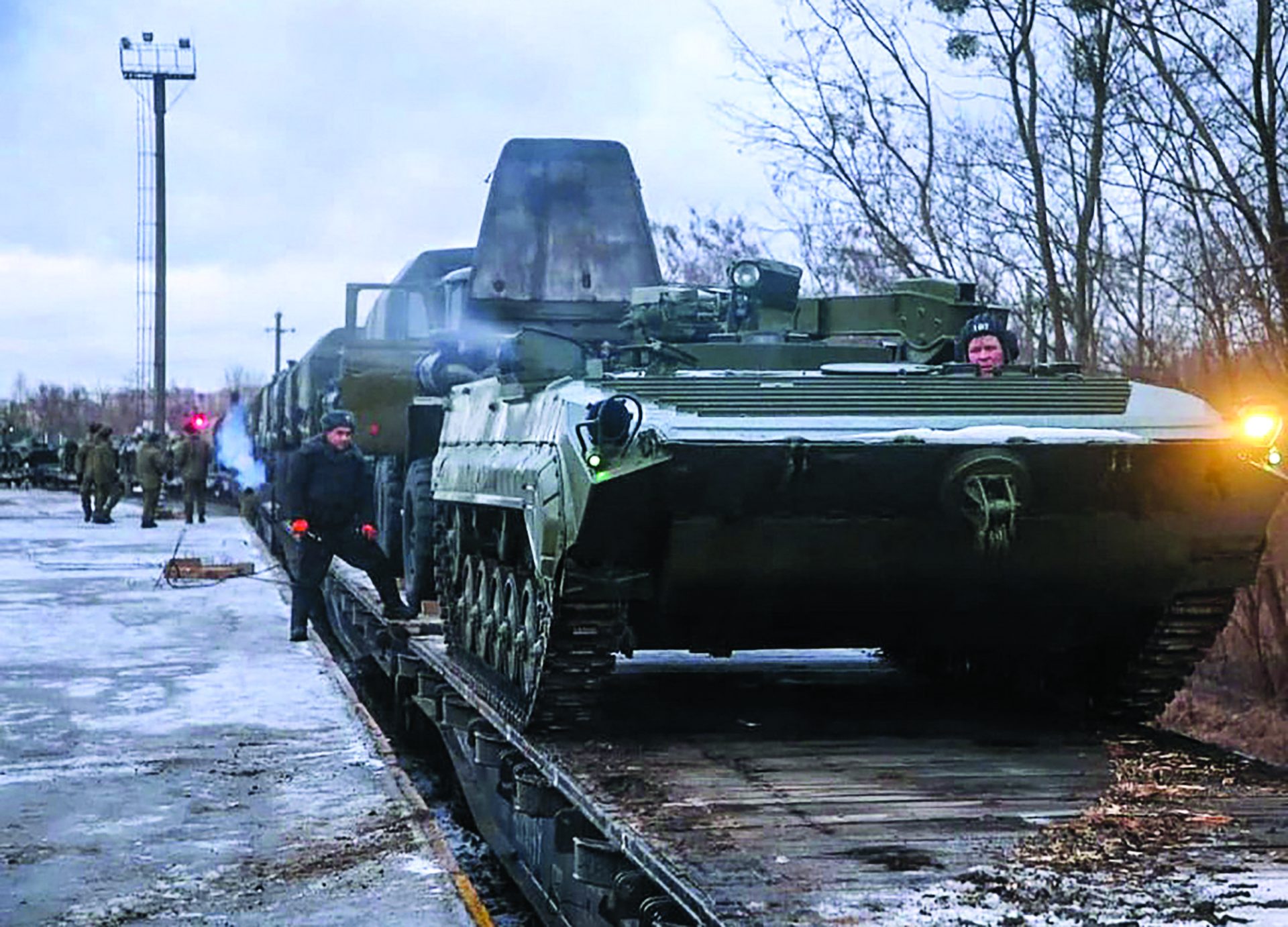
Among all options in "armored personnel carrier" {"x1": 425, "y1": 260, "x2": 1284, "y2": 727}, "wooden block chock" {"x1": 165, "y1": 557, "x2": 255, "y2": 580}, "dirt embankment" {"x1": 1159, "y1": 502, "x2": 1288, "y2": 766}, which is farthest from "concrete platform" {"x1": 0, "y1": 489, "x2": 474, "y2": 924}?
"dirt embankment" {"x1": 1159, "y1": 502, "x2": 1288, "y2": 766}

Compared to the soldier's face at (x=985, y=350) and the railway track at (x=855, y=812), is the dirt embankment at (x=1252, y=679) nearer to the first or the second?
the railway track at (x=855, y=812)

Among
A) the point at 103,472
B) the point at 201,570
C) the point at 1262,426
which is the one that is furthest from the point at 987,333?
the point at 103,472

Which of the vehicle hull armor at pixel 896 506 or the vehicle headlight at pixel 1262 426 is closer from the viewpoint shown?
the vehicle hull armor at pixel 896 506

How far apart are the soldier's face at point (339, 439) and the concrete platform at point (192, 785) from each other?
1.28m

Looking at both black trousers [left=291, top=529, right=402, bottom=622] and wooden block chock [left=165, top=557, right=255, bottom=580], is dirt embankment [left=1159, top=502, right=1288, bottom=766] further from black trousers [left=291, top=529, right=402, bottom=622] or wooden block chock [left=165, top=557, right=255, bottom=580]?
wooden block chock [left=165, top=557, right=255, bottom=580]

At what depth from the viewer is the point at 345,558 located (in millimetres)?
12359

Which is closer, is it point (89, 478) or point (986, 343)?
point (986, 343)

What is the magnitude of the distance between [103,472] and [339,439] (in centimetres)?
1799

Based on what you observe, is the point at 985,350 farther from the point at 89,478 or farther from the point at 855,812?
the point at 89,478

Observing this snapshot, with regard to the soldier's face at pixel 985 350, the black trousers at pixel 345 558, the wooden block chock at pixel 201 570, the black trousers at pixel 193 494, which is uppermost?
the soldier's face at pixel 985 350

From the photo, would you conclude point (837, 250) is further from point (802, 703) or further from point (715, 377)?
point (715, 377)

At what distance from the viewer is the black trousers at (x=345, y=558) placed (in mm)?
12141

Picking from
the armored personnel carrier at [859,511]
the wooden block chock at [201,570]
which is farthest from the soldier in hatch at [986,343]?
the wooden block chock at [201,570]

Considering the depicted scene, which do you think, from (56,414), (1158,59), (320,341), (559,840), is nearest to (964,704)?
(559,840)
